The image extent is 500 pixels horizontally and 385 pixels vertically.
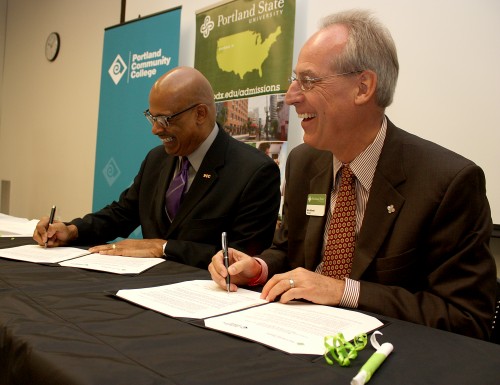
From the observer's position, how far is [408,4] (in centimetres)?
278

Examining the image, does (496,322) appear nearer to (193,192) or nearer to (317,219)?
(317,219)

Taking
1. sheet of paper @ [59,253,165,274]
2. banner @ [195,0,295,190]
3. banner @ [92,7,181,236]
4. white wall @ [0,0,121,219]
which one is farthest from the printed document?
white wall @ [0,0,121,219]

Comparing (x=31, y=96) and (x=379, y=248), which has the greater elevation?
(x=31, y=96)

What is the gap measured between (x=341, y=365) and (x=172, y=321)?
1.19ft

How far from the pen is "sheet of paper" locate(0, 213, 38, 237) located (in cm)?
190

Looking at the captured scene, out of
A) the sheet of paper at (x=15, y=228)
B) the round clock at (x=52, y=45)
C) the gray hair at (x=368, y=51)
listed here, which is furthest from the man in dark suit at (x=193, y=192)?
the round clock at (x=52, y=45)

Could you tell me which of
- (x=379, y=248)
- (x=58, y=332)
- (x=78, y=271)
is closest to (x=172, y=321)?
(x=58, y=332)

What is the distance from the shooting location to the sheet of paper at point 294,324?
822mm

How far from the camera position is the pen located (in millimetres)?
656

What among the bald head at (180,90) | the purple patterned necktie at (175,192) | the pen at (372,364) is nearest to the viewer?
the pen at (372,364)

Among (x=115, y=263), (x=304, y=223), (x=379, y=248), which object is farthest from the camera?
(x=304, y=223)

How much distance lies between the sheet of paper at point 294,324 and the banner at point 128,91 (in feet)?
10.6

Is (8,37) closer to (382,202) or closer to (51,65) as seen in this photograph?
(51,65)

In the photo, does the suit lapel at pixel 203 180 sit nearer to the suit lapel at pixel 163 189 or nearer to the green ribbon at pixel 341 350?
the suit lapel at pixel 163 189
